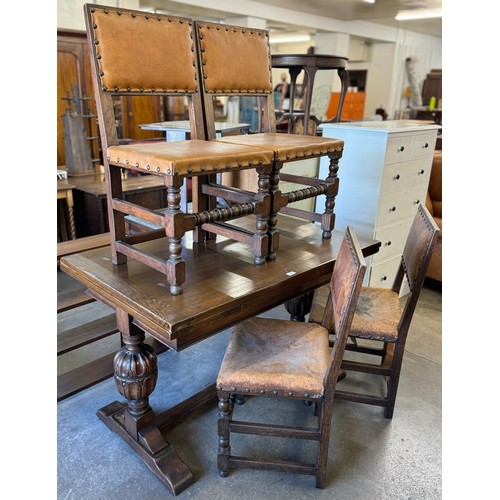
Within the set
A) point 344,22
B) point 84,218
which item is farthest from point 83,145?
point 344,22

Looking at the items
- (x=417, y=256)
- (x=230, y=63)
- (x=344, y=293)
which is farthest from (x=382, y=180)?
(x=344, y=293)

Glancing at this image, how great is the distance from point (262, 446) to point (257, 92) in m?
1.50

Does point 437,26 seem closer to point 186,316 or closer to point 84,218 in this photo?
point 84,218

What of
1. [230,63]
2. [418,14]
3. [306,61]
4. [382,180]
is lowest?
[382,180]

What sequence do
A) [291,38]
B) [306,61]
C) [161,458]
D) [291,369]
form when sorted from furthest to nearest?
[291,38] → [306,61] → [161,458] → [291,369]

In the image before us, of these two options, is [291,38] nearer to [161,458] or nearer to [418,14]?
[418,14]

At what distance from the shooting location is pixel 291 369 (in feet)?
4.91

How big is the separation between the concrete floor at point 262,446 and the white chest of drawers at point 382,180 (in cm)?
88

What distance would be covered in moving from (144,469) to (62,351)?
705mm

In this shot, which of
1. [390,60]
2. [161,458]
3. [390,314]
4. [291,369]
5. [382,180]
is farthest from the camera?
[390,60]

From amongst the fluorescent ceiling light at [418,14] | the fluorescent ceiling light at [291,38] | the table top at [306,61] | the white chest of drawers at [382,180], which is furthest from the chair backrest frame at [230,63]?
the fluorescent ceiling light at [291,38]

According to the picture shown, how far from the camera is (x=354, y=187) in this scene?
2.74m

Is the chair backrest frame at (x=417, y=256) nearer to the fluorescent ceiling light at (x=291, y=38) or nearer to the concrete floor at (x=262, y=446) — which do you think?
the concrete floor at (x=262, y=446)

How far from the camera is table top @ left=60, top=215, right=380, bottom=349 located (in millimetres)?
1260
